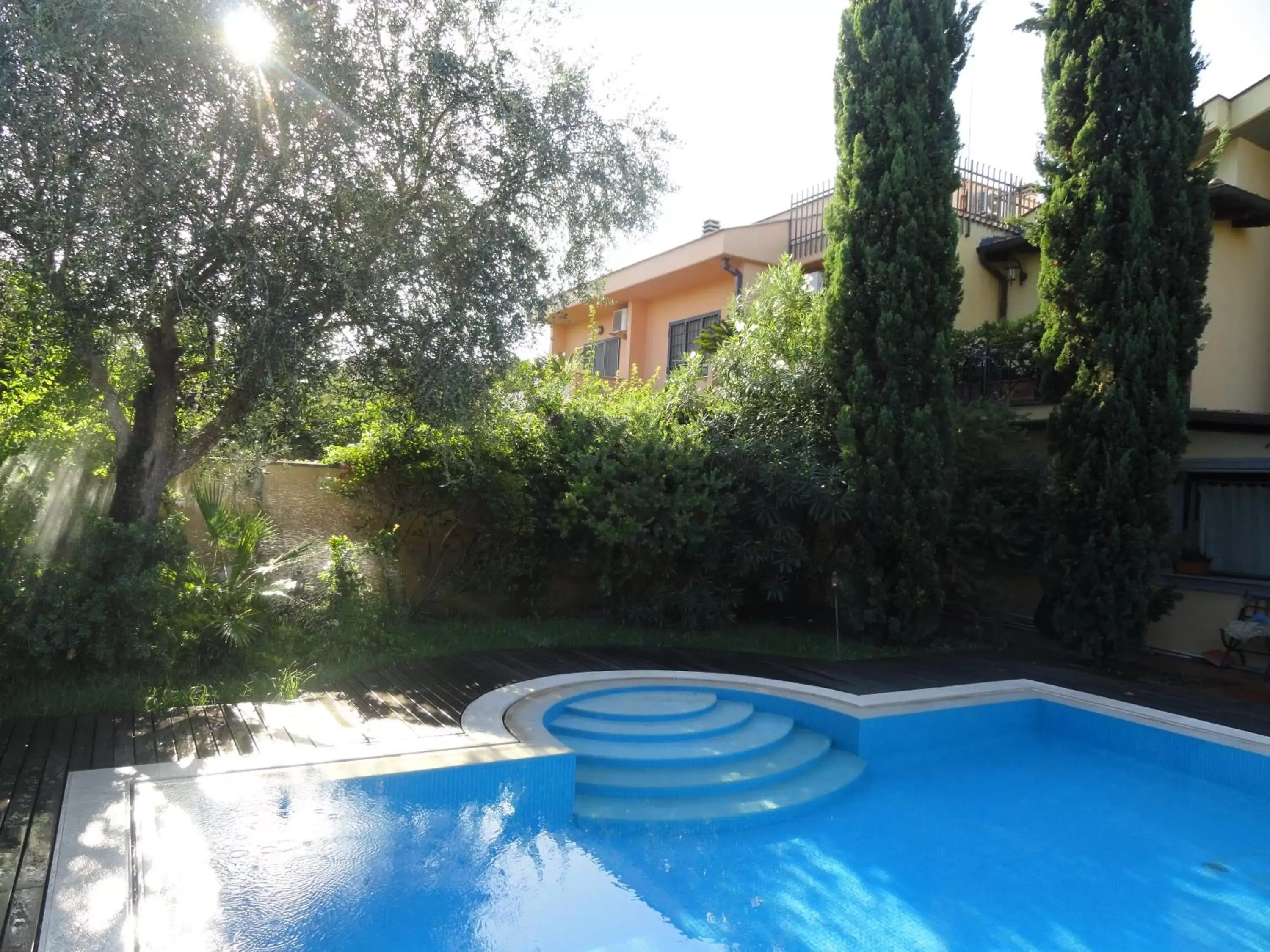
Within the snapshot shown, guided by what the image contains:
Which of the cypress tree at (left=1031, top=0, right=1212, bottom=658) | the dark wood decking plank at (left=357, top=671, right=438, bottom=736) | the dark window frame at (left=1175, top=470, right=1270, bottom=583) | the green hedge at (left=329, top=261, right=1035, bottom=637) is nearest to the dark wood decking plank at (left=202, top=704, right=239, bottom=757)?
the dark wood decking plank at (left=357, top=671, right=438, bottom=736)

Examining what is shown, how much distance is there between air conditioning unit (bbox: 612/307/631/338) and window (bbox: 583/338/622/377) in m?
0.30

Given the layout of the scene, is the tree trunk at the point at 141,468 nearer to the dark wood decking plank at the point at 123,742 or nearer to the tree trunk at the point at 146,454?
the tree trunk at the point at 146,454

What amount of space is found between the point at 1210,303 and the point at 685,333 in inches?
418

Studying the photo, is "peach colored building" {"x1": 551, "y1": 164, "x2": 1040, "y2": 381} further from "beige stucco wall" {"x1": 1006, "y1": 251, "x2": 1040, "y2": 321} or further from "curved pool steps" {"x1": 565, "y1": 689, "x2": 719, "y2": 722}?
"curved pool steps" {"x1": 565, "y1": 689, "x2": 719, "y2": 722}

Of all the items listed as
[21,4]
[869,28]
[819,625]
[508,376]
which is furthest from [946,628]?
[21,4]

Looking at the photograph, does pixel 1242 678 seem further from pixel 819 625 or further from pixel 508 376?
pixel 508 376

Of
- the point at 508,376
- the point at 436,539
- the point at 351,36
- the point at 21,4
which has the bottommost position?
the point at 436,539

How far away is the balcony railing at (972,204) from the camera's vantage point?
15760 mm

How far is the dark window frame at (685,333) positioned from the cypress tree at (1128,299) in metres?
9.17

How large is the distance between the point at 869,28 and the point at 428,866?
10.8 metres

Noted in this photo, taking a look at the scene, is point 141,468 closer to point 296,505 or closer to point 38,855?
point 296,505

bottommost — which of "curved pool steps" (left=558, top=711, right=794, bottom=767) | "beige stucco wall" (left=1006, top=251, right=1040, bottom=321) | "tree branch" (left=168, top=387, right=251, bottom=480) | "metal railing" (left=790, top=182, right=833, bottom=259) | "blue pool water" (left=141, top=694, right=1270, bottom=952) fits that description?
"blue pool water" (left=141, top=694, right=1270, bottom=952)

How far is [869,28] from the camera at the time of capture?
436 inches

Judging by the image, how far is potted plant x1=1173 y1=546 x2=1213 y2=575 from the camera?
1141 centimetres
